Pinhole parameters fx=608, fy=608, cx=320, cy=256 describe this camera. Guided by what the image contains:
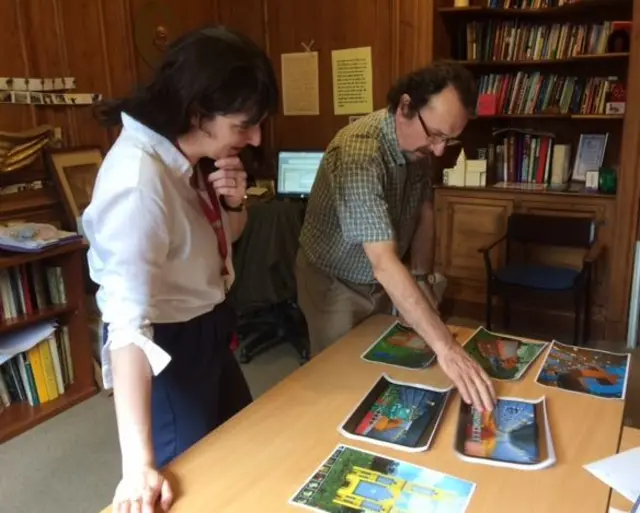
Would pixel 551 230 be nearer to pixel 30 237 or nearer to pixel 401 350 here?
pixel 401 350

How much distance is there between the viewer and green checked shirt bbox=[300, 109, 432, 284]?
60.1 inches

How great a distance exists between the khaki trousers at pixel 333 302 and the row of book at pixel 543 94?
2.21 metres

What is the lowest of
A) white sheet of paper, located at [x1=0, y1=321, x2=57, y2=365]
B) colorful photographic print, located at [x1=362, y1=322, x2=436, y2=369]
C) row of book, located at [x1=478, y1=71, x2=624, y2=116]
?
white sheet of paper, located at [x1=0, y1=321, x2=57, y2=365]

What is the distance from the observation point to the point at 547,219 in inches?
134

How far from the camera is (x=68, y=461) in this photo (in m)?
2.38

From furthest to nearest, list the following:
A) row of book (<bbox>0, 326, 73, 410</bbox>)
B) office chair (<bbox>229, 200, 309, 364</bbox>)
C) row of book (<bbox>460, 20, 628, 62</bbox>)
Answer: row of book (<bbox>460, 20, 628, 62</bbox>), office chair (<bbox>229, 200, 309, 364</bbox>), row of book (<bbox>0, 326, 73, 410</bbox>)

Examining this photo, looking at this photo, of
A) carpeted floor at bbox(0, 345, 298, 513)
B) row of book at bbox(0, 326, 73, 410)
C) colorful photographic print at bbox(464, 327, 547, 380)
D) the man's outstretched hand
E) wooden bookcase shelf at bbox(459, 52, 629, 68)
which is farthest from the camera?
wooden bookcase shelf at bbox(459, 52, 629, 68)

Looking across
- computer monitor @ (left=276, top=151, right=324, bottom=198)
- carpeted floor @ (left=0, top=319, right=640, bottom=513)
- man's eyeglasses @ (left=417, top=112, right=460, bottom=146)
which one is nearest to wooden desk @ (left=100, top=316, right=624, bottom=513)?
man's eyeglasses @ (left=417, top=112, right=460, bottom=146)

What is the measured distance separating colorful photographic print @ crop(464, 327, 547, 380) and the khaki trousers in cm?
33

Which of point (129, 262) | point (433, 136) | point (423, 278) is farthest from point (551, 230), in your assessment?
point (129, 262)

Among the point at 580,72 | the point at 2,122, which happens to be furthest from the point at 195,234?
the point at 580,72

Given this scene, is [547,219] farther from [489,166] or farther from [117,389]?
[117,389]

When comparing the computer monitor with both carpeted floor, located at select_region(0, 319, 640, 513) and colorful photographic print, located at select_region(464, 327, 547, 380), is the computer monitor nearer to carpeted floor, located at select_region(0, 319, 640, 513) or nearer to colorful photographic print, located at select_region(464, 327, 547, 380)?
carpeted floor, located at select_region(0, 319, 640, 513)

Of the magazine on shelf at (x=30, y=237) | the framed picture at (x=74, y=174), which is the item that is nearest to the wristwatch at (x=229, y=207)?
the magazine on shelf at (x=30, y=237)
